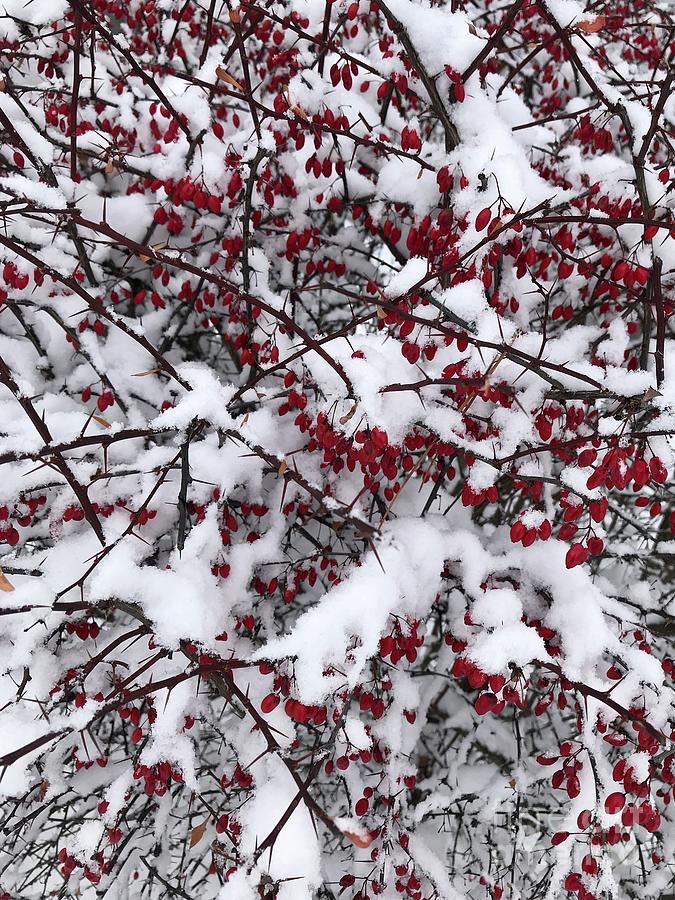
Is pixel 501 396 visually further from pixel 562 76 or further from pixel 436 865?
pixel 562 76

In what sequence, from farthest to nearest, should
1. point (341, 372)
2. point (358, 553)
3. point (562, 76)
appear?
1. point (562, 76)
2. point (358, 553)
3. point (341, 372)

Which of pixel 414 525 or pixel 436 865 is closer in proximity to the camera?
pixel 414 525

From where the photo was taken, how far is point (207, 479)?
225cm

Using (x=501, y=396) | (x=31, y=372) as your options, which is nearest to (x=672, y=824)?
(x=501, y=396)

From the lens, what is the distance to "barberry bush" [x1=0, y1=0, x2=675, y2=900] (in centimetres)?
187

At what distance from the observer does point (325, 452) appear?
6.73ft

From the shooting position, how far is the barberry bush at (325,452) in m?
1.87

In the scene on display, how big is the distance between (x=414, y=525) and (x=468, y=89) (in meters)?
1.73

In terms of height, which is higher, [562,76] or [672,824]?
[562,76]

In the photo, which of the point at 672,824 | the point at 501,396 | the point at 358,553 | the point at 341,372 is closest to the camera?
the point at 341,372

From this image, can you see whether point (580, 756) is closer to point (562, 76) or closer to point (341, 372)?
point (341, 372)

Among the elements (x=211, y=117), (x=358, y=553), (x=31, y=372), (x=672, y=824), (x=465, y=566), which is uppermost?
(x=211, y=117)

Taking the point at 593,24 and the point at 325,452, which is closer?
the point at 593,24

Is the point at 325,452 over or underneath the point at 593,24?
underneath
